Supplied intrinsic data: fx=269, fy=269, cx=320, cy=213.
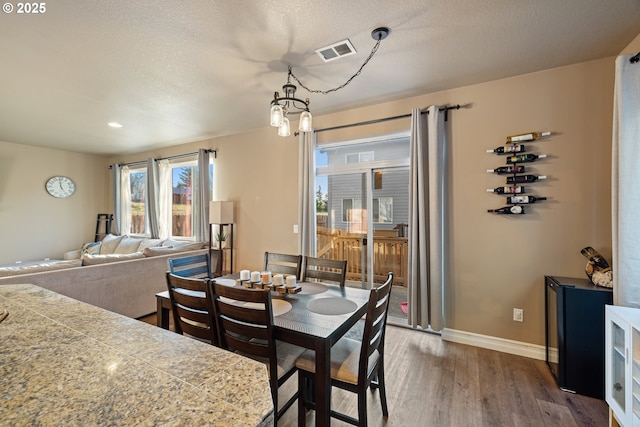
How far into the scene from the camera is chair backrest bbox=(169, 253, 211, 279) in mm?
2506

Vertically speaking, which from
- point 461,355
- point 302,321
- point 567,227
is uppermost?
point 567,227

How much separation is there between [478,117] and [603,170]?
1109 millimetres

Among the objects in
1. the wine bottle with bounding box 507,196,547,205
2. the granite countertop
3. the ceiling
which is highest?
the ceiling

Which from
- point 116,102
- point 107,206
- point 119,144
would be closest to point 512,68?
point 116,102

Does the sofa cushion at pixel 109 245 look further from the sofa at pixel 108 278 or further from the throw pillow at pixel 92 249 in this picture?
the sofa at pixel 108 278

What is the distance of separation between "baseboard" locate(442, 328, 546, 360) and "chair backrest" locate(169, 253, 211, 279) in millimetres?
2612

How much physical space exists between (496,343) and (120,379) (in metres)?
3.13

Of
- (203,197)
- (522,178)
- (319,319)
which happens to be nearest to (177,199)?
(203,197)

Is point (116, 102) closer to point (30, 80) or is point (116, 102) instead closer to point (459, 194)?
point (30, 80)

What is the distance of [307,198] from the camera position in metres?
3.64

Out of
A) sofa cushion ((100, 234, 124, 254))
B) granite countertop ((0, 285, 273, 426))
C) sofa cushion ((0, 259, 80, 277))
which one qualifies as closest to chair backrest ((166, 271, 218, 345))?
granite countertop ((0, 285, 273, 426))

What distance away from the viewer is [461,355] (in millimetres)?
2588

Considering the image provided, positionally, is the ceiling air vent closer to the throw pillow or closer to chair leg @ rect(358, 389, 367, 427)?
chair leg @ rect(358, 389, 367, 427)

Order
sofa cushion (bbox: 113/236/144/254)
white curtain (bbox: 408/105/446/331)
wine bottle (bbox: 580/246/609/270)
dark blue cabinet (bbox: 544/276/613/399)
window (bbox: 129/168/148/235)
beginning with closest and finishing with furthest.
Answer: dark blue cabinet (bbox: 544/276/613/399) → wine bottle (bbox: 580/246/609/270) → white curtain (bbox: 408/105/446/331) → sofa cushion (bbox: 113/236/144/254) → window (bbox: 129/168/148/235)
